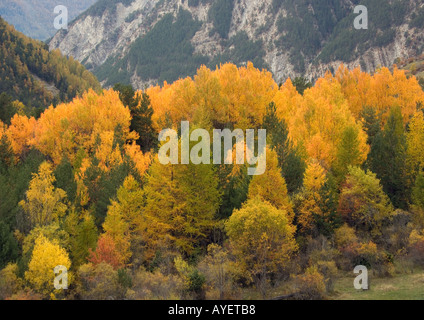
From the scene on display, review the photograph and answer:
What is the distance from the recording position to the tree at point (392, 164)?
163 feet

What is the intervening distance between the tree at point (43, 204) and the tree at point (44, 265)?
10.6m

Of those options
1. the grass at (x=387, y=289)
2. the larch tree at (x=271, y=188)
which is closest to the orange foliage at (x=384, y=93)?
the larch tree at (x=271, y=188)

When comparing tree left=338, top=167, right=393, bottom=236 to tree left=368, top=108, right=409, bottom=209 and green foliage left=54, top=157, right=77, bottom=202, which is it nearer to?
tree left=368, top=108, right=409, bottom=209

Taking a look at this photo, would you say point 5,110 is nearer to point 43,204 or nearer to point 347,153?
point 43,204

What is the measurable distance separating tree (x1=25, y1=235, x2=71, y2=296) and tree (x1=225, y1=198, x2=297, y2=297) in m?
15.8

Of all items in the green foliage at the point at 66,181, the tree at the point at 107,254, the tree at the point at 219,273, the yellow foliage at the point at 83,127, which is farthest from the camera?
the yellow foliage at the point at 83,127

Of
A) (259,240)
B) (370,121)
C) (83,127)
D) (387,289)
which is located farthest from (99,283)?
(370,121)

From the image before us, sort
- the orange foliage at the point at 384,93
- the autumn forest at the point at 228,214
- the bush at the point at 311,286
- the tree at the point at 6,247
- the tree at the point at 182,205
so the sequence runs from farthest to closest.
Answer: the orange foliage at the point at 384,93 → the tree at the point at 182,205 → the tree at the point at 6,247 → the autumn forest at the point at 228,214 → the bush at the point at 311,286

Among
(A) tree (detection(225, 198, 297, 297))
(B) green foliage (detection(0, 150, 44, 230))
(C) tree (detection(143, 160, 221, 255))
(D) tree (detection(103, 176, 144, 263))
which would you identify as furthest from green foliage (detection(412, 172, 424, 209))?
(B) green foliage (detection(0, 150, 44, 230))

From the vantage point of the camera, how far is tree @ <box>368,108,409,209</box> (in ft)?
163

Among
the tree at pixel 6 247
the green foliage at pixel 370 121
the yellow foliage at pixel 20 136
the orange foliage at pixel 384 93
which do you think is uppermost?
the orange foliage at pixel 384 93

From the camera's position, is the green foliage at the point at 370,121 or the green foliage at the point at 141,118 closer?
the green foliage at the point at 370,121

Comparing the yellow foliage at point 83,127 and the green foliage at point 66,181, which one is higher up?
the yellow foliage at point 83,127

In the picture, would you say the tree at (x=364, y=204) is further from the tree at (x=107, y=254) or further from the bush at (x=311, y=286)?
the tree at (x=107, y=254)
